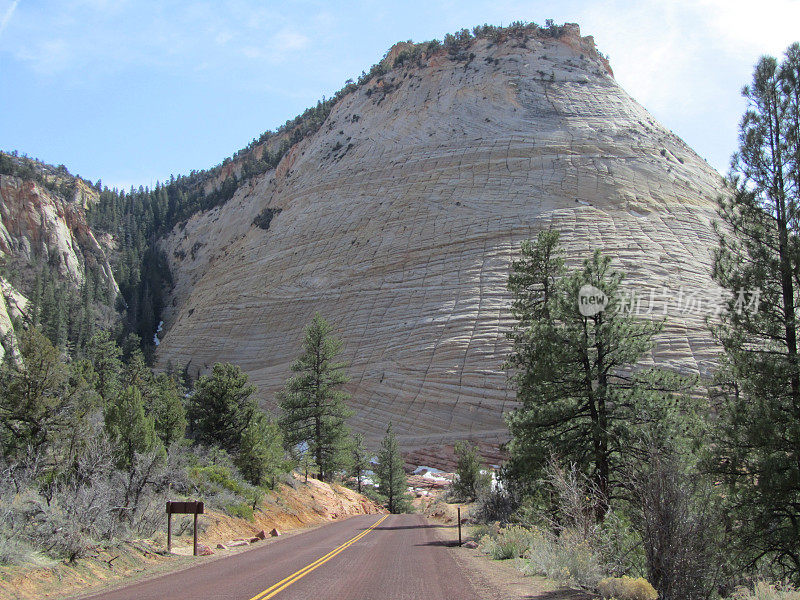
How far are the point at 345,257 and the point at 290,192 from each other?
19.3m

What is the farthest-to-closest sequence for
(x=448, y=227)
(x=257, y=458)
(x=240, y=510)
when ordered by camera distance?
(x=448, y=227) → (x=257, y=458) → (x=240, y=510)

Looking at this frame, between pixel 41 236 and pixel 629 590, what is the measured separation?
97.4 m

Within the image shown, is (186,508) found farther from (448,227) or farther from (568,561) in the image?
(448,227)

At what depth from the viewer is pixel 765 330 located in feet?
37.5

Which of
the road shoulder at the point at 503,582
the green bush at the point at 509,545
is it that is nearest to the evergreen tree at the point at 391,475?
the green bush at the point at 509,545

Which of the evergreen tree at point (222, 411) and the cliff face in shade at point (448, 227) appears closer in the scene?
the evergreen tree at point (222, 411)

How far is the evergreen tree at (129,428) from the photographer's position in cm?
1673

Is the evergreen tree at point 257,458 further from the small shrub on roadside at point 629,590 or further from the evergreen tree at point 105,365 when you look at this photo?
the evergreen tree at point 105,365

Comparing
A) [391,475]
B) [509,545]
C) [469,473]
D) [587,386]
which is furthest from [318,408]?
[587,386]

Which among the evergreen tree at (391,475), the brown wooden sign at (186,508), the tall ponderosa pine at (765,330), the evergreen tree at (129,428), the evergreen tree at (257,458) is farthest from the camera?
the evergreen tree at (391,475)

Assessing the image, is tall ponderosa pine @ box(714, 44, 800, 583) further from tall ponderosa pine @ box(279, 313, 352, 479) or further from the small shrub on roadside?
tall ponderosa pine @ box(279, 313, 352, 479)

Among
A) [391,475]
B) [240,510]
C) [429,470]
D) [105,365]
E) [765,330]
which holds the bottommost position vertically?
[429,470]

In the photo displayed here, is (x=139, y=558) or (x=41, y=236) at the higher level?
(x=41, y=236)

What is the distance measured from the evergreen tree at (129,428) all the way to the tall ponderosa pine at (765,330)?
14.4 metres
